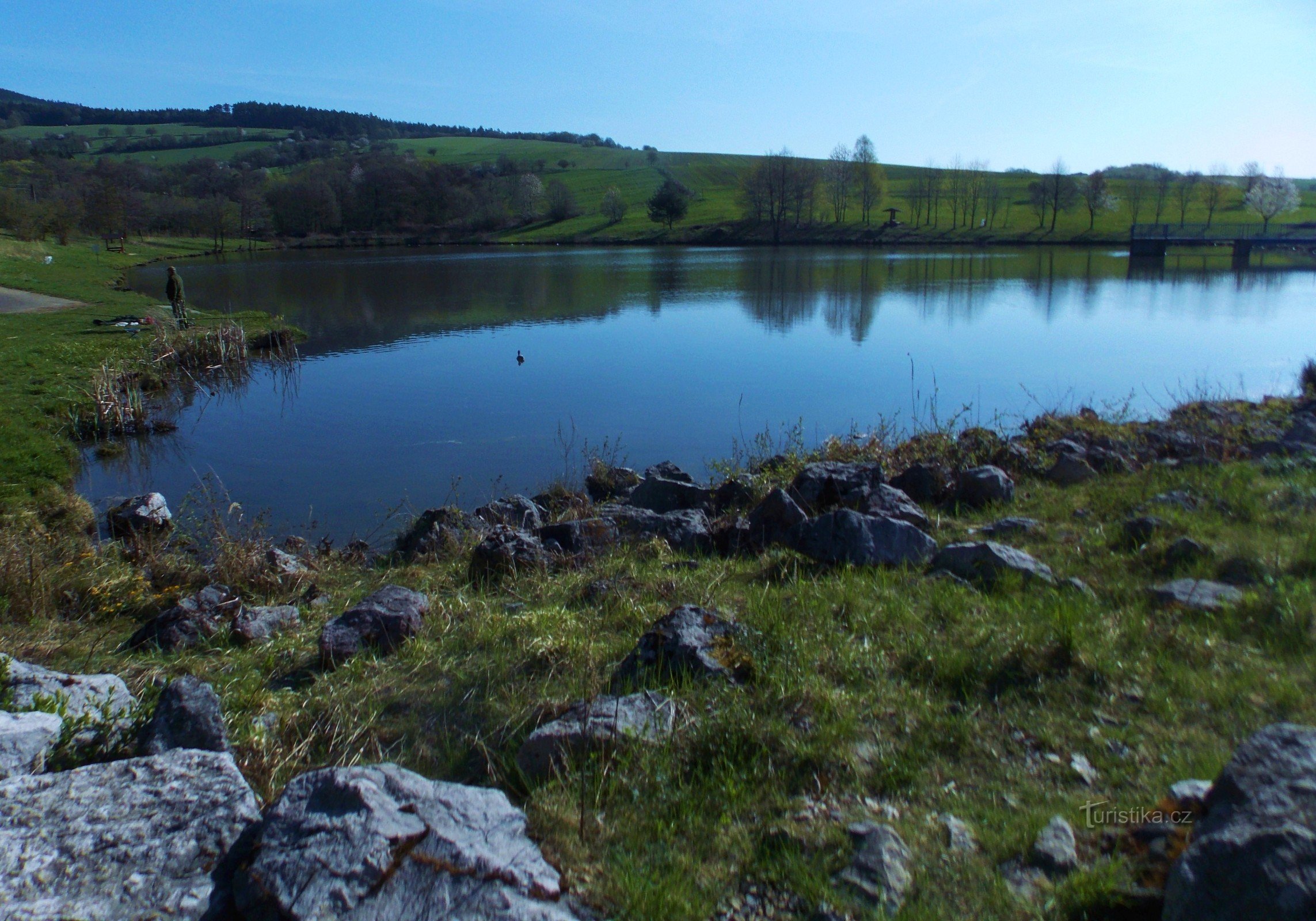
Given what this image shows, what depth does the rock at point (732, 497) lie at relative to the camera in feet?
33.6

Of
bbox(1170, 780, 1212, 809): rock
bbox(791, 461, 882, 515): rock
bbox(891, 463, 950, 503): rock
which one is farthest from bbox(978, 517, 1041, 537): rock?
bbox(1170, 780, 1212, 809): rock

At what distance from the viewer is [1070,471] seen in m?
9.39

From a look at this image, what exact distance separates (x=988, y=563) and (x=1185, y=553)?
4.32 ft

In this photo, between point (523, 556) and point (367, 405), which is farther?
point (367, 405)

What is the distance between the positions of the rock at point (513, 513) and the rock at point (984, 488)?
4.86 metres

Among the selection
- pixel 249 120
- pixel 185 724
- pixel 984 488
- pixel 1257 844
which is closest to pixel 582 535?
pixel 984 488

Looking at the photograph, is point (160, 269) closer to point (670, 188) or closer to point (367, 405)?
point (367, 405)

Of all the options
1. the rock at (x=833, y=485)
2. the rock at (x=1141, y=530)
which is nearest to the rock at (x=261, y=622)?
the rock at (x=833, y=485)

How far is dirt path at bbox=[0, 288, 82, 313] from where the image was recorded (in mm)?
29844

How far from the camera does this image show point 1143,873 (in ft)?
9.30

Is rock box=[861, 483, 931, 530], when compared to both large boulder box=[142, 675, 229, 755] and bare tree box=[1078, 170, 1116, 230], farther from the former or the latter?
bare tree box=[1078, 170, 1116, 230]

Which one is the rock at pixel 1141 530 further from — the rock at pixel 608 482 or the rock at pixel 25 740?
the rock at pixel 608 482

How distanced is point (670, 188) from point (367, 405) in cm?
8699

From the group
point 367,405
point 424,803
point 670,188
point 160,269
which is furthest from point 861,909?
point 670,188
